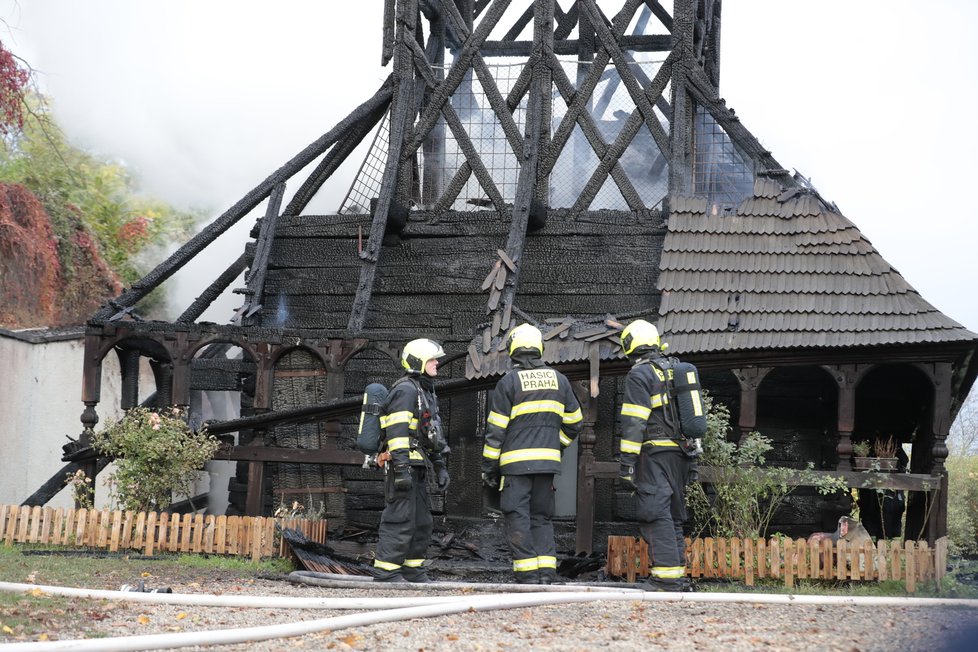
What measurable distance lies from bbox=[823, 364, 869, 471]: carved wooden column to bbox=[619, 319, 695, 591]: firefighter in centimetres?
212

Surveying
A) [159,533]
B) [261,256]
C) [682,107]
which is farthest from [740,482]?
[261,256]

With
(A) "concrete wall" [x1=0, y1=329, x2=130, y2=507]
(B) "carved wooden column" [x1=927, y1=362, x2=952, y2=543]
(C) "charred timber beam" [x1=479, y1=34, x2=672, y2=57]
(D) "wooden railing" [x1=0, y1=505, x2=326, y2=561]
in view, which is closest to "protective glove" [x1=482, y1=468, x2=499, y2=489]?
(D) "wooden railing" [x1=0, y1=505, x2=326, y2=561]

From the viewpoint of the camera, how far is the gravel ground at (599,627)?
647cm

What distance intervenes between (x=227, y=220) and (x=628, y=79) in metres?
5.51

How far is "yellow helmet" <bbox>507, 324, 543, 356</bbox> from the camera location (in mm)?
9617

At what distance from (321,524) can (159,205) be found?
21213 millimetres

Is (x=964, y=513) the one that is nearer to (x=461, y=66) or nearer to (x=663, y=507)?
(x=663, y=507)

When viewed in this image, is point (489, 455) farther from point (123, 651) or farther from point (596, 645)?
point (123, 651)

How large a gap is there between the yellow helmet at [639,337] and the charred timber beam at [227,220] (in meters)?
6.15

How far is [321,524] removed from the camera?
12.0 metres

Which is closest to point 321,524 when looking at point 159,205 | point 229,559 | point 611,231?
point 229,559

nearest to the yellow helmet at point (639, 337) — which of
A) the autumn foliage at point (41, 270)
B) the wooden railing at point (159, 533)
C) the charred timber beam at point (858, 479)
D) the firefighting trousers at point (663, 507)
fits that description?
the firefighting trousers at point (663, 507)

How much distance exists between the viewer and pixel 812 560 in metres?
9.80

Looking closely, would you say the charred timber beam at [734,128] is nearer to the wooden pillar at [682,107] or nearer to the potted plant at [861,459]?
the wooden pillar at [682,107]
